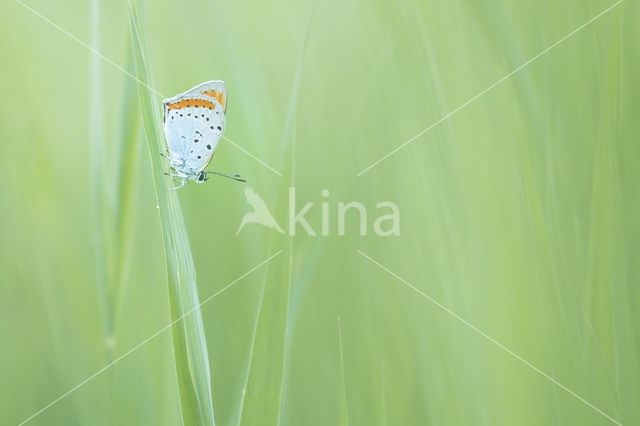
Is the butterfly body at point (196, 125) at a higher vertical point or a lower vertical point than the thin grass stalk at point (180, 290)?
higher

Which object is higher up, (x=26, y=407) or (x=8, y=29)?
(x=8, y=29)

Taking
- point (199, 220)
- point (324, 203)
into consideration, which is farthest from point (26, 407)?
point (324, 203)

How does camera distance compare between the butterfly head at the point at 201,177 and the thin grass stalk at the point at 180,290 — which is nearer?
the thin grass stalk at the point at 180,290

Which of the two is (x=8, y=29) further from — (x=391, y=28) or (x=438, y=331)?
(x=438, y=331)

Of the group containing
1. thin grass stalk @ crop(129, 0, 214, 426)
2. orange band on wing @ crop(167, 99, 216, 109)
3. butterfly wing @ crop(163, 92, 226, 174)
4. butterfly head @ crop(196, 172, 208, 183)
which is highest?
orange band on wing @ crop(167, 99, 216, 109)

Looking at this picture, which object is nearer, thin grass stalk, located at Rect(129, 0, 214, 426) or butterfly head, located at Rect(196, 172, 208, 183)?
thin grass stalk, located at Rect(129, 0, 214, 426)

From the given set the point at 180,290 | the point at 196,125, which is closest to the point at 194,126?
the point at 196,125

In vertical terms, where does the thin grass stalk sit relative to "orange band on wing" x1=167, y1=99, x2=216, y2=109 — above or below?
below
